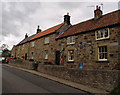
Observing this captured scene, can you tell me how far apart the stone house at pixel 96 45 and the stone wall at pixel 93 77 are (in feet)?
10.5

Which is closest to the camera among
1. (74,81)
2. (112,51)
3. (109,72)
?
(109,72)

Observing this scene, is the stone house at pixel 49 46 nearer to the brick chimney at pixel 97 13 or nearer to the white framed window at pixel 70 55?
the white framed window at pixel 70 55

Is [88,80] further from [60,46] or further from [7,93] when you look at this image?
[60,46]

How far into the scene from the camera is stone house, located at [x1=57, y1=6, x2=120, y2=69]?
35.2ft

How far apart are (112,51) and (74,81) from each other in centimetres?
531

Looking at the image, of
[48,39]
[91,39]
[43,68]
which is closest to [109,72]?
[91,39]

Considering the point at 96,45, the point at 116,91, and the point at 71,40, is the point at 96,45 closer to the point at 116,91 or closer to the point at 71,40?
the point at 71,40

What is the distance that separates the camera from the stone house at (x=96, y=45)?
35.2 feet

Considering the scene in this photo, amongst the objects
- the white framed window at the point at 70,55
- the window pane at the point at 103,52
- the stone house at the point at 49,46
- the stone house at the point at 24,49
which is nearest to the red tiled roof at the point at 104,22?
the window pane at the point at 103,52

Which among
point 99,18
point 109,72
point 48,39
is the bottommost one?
point 109,72

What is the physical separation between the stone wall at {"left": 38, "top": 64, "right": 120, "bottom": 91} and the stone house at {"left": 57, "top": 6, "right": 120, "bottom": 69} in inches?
Result: 126

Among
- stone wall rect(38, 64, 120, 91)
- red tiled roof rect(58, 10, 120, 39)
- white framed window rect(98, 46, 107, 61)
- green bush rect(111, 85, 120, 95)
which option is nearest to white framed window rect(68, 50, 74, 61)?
red tiled roof rect(58, 10, 120, 39)

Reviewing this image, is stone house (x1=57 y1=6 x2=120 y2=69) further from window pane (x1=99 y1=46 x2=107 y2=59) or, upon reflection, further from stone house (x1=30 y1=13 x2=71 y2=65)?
stone house (x1=30 y1=13 x2=71 y2=65)

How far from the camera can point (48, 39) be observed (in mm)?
20281
